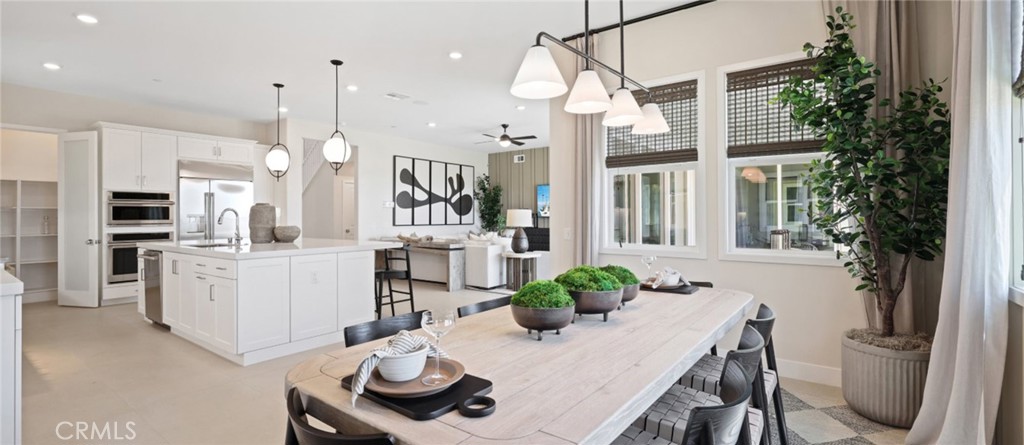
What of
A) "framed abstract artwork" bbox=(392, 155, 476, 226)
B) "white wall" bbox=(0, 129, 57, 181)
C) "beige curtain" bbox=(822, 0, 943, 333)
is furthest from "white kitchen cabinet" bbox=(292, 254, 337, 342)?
"white wall" bbox=(0, 129, 57, 181)

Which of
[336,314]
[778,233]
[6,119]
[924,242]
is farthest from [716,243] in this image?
[6,119]

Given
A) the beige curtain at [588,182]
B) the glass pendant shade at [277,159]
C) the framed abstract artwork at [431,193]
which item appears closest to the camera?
the beige curtain at [588,182]

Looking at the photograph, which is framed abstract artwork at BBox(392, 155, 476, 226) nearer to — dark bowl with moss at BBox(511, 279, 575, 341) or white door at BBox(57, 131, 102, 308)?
white door at BBox(57, 131, 102, 308)

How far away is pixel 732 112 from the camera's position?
3.52 metres

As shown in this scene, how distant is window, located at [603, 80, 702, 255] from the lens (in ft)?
12.4

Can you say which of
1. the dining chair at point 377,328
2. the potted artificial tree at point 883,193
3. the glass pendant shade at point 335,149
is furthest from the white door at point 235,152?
the potted artificial tree at point 883,193

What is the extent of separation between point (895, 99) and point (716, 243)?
1.41 metres

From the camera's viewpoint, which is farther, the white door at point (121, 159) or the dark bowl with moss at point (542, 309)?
the white door at point (121, 159)

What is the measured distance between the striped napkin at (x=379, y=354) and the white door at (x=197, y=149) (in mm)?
7076

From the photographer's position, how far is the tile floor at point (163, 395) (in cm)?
250

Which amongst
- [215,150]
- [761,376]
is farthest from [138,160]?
[761,376]

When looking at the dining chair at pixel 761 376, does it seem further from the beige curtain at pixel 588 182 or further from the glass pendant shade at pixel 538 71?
the beige curtain at pixel 588 182

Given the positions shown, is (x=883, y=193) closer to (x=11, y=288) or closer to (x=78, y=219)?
(x=11, y=288)

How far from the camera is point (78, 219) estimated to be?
6.00m
